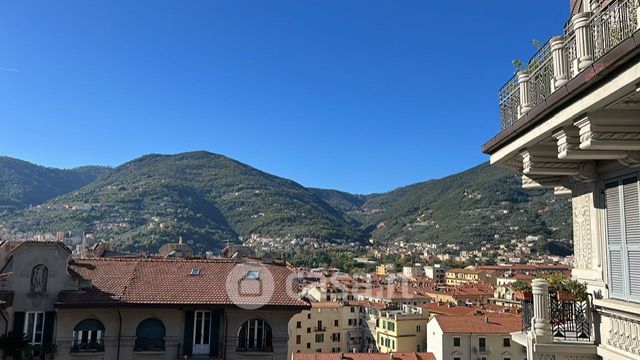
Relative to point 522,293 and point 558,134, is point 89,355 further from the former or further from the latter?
point 558,134

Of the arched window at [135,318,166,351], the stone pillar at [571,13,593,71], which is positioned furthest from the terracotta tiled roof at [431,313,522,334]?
the stone pillar at [571,13,593,71]

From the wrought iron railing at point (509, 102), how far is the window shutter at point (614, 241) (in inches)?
61.2

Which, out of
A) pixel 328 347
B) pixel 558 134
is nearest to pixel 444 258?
pixel 328 347

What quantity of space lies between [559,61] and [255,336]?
13.5 meters

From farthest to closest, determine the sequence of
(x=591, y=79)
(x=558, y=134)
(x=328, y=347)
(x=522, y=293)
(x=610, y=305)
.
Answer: (x=328, y=347) → (x=522, y=293) → (x=610, y=305) → (x=558, y=134) → (x=591, y=79)

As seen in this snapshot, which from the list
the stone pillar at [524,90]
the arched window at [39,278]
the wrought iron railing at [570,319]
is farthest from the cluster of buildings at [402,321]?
the stone pillar at [524,90]

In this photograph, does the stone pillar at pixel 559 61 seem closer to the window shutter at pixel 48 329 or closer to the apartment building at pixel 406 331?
the window shutter at pixel 48 329

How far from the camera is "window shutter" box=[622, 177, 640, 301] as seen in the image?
220 inches

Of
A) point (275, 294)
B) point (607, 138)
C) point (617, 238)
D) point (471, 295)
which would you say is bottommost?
point (471, 295)

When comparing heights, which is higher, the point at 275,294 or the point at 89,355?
the point at 275,294

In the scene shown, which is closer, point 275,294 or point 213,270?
point 275,294

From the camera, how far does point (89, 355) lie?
15203 mm

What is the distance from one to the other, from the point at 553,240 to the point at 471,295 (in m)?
115

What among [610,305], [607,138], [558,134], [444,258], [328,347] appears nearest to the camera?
[607,138]
